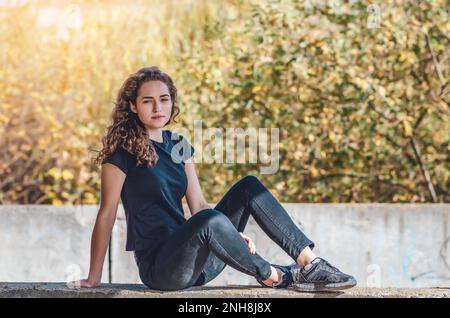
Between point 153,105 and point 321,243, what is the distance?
2.67 metres

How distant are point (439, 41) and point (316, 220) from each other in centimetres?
235

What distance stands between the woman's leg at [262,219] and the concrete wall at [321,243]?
228 cm

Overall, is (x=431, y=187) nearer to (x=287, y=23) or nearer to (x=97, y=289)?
(x=287, y=23)

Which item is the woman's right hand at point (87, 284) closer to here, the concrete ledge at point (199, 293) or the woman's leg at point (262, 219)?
the concrete ledge at point (199, 293)

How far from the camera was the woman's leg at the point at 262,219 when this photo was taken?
4.53 meters

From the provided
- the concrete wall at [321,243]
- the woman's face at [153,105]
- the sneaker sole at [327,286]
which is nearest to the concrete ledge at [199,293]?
the sneaker sole at [327,286]

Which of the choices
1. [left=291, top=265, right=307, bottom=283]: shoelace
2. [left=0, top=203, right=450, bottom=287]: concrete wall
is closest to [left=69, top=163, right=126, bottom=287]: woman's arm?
[left=291, top=265, right=307, bottom=283]: shoelace

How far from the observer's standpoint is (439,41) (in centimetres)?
852

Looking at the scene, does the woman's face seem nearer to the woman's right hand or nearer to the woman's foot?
the woman's right hand

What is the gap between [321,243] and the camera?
23.0ft

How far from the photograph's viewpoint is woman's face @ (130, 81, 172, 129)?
4.67 metres

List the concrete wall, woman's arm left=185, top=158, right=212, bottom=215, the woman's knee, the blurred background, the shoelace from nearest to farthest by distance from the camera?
the woman's knee, the shoelace, woman's arm left=185, top=158, right=212, bottom=215, the concrete wall, the blurred background

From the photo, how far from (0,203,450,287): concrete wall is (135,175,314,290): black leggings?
2308 mm

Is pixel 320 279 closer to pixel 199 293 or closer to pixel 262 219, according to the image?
pixel 262 219
